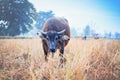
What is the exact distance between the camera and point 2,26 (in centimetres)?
3675

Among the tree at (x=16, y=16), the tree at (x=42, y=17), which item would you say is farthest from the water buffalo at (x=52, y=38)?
the tree at (x=42, y=17)

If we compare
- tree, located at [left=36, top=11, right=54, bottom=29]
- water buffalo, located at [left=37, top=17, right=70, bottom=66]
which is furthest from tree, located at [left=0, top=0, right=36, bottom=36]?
water buffalo, located at [left=37, top=17, right=70, bottom=66]

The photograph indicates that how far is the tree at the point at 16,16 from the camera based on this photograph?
120ft

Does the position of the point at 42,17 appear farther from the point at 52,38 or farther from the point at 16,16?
the point at 52,38

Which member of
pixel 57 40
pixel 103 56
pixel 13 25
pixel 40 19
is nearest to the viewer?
pixel 103 56

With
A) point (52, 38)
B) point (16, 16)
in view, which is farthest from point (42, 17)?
point (52, 38)

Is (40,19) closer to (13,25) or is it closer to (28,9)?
(28,9)

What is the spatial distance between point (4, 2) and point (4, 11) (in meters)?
2.44

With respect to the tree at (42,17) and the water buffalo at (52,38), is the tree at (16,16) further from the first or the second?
the water buffalo at (52,38)

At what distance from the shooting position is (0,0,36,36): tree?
36.5 m

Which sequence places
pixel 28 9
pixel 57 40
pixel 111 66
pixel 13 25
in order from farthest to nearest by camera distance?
pixel 28 9
pixel 13 25
pixel 57 40
pixel 111 66

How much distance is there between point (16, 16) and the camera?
3838 cm

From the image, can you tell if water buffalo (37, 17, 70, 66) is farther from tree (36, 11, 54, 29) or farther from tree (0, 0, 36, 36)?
tree (36, 11, 54, 29)

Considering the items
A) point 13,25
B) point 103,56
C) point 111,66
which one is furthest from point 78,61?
point 13,25
